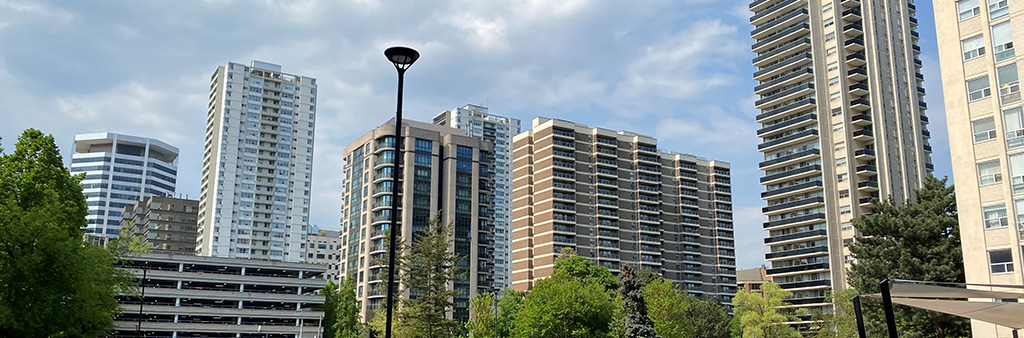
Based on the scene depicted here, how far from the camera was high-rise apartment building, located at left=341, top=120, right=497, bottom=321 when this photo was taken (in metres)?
116

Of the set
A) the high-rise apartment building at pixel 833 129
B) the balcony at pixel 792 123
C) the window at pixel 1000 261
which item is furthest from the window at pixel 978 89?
the balcony at pixel 792 123

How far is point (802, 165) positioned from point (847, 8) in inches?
862

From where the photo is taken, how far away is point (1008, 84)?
42.8 m

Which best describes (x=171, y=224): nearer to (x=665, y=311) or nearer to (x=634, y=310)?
(x=665, y=311)

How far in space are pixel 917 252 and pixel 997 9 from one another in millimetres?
16279

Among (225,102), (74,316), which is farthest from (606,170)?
(74,316)

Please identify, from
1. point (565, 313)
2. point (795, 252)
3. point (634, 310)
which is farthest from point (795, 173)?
point (565, 313)

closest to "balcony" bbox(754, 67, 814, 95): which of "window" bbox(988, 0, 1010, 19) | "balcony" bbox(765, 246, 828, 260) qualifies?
"balcony" bbox(765, 246, 828, 260)

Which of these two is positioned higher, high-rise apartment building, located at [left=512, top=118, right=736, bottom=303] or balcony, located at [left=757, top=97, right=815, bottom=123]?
balcony, located at [left=757, top=97, right=815, bottom=123]

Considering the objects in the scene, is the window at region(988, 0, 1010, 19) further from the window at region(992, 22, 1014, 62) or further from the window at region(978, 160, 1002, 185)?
the window at region(978, 160, 1002, 185)

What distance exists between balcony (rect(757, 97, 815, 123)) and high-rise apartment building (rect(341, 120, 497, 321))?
44.0m

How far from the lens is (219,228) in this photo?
6142 inches

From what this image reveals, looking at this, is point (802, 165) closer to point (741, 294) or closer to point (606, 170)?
point (741, 294)

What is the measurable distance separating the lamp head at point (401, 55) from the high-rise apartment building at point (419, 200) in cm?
9401
